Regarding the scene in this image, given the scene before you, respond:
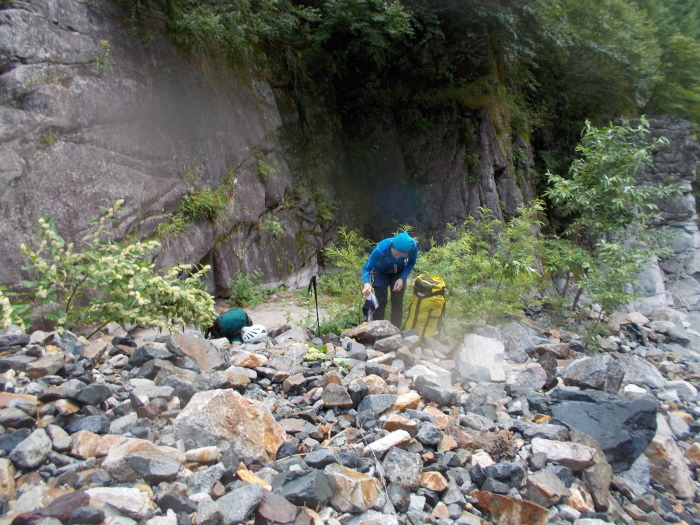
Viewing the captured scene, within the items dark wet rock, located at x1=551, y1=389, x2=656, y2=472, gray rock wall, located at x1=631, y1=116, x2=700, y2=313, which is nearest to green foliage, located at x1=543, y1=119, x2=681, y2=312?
dark wet rock, located at x1=551, y1=389, x2=656, y2=472

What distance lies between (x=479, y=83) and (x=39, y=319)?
12.1 m

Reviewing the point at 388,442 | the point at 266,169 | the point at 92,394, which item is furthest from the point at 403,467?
the point at 266,169

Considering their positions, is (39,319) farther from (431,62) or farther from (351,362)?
(431,62)

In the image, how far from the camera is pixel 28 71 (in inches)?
239

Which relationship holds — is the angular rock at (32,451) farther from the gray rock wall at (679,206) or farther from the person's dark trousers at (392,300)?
the gray rock wall at (679,206)

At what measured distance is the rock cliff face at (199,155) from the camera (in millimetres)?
6020

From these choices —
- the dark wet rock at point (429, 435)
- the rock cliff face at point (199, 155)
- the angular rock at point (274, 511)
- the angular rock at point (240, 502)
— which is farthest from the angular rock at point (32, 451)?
the rock cliff face at point (199, 155)

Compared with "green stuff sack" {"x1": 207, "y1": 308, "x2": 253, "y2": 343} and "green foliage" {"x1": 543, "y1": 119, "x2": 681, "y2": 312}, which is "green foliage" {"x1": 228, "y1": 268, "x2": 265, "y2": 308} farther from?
"green foliage" {"x1": 543, "y1": 119, "x2": 681, "y2": 312}

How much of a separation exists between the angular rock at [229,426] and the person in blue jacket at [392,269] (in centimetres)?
287

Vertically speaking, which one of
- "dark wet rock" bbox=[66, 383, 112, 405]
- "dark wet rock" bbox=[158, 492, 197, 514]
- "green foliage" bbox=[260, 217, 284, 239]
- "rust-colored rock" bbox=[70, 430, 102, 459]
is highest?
"green foliage" bbox=[260, 217, 284, 239]

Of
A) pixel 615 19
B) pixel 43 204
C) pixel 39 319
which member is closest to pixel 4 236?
pixel 43 204

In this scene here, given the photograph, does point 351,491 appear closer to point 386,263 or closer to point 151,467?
point 151,467

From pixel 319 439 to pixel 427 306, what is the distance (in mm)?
2760

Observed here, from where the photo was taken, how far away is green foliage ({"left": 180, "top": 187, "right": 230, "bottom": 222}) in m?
8.00
